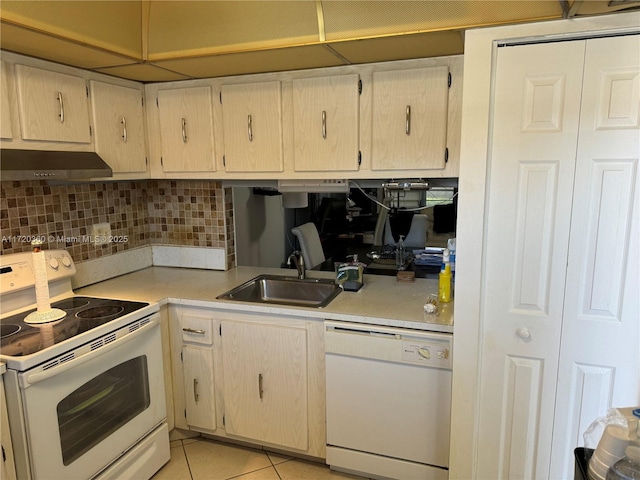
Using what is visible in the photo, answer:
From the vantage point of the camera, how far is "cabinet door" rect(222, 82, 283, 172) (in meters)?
2.34

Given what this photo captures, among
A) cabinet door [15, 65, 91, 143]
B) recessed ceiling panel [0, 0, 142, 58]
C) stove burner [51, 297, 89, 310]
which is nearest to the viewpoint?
recessed ceiling panel [0, 0, 142, 58]

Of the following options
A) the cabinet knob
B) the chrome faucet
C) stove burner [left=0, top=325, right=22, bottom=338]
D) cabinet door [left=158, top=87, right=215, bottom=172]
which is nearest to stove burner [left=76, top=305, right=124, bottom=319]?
stove burner [left=0, top=325, right=22, bottom=338]

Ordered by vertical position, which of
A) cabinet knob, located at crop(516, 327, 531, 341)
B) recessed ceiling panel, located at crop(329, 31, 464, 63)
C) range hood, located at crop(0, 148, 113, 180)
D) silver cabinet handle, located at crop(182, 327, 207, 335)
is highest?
recessed ceiling panel, located at crop(329, 31, 464, 63)

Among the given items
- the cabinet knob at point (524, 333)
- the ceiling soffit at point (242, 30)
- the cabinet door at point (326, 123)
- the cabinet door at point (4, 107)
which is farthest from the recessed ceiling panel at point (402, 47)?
the cabinet door at point (4, 107)

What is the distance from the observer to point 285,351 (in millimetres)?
2189

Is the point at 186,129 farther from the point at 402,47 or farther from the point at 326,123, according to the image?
the point at 402,47

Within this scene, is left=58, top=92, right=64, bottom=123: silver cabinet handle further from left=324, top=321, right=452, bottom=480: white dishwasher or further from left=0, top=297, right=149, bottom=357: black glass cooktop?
left=324, top=321, right=452, bottom=480: white dishwasher

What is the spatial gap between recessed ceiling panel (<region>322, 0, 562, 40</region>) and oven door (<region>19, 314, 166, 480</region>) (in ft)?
5.28

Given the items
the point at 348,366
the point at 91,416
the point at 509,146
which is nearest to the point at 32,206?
the point at 91,416

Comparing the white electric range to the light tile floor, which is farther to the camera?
the light tile floor

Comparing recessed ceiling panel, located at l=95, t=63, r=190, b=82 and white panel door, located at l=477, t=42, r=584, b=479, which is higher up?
recessed ceiling panel, located at l=95, t=63, r=190, b=82

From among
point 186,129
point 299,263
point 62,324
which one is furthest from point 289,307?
point 186,129

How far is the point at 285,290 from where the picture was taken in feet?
8.85

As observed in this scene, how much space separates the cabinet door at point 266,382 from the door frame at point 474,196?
0.77 meters
